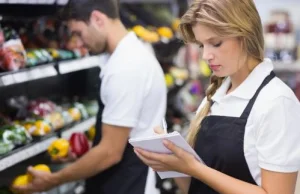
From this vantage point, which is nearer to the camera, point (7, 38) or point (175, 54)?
point (7, 38)

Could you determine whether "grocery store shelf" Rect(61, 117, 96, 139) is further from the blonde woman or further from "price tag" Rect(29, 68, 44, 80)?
the blonde woman

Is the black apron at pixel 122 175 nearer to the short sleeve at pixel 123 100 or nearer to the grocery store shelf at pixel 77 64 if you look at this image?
the short sleeve at pixel 123 100

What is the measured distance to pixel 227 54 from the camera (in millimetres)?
1823

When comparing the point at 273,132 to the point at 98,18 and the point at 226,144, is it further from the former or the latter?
the point at 98,18

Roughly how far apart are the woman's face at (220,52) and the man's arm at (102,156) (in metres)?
0.88

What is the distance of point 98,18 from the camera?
2.71 meters

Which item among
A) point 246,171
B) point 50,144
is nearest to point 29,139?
point 50,144

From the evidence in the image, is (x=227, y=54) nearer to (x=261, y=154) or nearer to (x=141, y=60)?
(x=261, y=154)

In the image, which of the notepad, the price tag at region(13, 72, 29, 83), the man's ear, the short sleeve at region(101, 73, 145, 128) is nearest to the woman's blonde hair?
the notepad

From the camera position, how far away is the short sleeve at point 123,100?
2578mm

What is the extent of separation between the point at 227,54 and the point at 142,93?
87 centimetres

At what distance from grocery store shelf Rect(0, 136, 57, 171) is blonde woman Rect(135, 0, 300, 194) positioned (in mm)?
781

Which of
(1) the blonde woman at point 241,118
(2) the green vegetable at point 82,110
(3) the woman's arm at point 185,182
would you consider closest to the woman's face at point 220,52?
(1) the blonde woman at point 241,118

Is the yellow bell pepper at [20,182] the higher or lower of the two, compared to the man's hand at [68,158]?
higher
